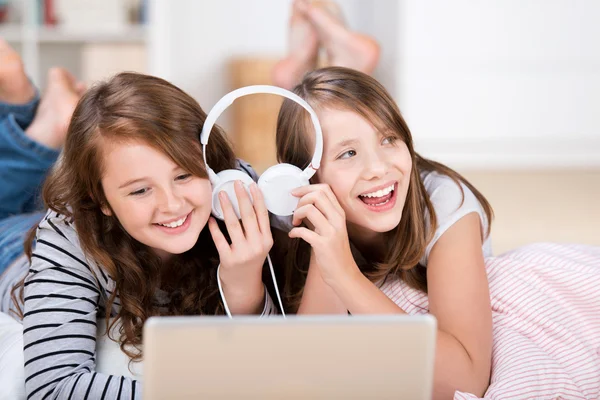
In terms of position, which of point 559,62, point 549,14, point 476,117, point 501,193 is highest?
point 549,14

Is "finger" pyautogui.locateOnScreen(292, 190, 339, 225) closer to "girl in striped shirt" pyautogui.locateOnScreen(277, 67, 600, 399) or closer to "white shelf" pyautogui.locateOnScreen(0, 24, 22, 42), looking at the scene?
"girl in striped shirt" pyautogui.locateOnScreen(277, 67, 600, 399)

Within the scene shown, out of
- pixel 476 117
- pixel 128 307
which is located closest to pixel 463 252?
pixel 128 307

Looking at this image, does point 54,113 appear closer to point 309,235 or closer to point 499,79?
point 309,235

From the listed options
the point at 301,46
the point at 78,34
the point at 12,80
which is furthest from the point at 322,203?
the point at 78,34

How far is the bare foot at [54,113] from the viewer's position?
5.75ft

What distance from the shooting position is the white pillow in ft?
3.54

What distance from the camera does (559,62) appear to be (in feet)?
11.1

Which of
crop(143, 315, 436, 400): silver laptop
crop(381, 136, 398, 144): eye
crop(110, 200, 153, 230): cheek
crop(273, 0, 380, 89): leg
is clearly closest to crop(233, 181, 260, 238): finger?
crop(110, 200, 153, 230): cheek

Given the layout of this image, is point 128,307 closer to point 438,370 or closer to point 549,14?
point 438,370

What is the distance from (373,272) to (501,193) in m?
2.44

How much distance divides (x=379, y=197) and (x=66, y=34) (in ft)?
8.20

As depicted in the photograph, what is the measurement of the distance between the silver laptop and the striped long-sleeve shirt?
384 millimetres

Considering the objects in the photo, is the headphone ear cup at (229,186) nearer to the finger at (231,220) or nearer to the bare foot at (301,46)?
the finger at (231,220)

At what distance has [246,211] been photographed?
1069 mm
